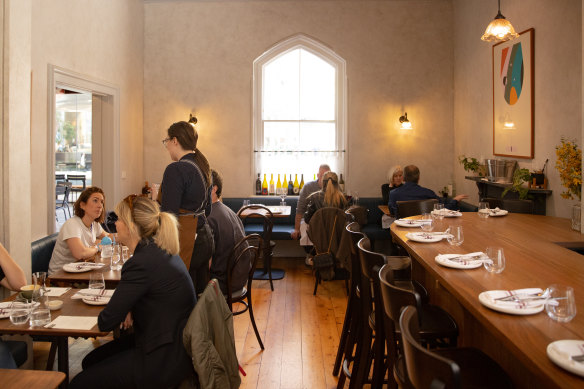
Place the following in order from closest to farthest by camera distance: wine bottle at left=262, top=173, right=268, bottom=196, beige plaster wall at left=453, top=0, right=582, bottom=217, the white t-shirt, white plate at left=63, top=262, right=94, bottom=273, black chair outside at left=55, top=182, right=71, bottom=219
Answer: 1. white plate at left=63, top=262, right=94, bottom=273
2. the white t-shirt
3. beige plaster wall at left=453, top=0, right=582, bottom=217
4. black chair outside at left=55, top=182, right=71, bottom=219
5. wine bottle at left=262, top=173, right=268, bottom=196

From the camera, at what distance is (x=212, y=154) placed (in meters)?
8.41

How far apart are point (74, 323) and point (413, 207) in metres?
3.85

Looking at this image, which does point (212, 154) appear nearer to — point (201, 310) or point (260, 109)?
point (260, 109)

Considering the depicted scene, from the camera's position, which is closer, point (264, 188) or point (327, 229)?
point (327, 229)

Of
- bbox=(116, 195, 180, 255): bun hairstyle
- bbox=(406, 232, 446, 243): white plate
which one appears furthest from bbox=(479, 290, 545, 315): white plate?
bbox=(116, 195, 180, 255): bun hairstyle

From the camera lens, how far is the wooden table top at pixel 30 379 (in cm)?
203

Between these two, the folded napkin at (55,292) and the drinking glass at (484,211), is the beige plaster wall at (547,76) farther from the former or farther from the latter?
the folded napkin at (55,292)

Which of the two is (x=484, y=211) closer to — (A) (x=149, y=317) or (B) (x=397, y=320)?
(B) (x=397, y=320)

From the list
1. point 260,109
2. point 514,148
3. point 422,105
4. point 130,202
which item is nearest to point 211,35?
point 260,109

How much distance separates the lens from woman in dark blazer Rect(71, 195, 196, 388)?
8.77 ft

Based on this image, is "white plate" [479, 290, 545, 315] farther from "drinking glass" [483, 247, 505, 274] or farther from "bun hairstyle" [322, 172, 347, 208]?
"bun hairstyle" [322, 172, 347, 208]

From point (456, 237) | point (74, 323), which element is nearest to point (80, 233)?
point (74, 323)

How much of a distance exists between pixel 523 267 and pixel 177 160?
2.49m

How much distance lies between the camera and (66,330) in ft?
8.66
